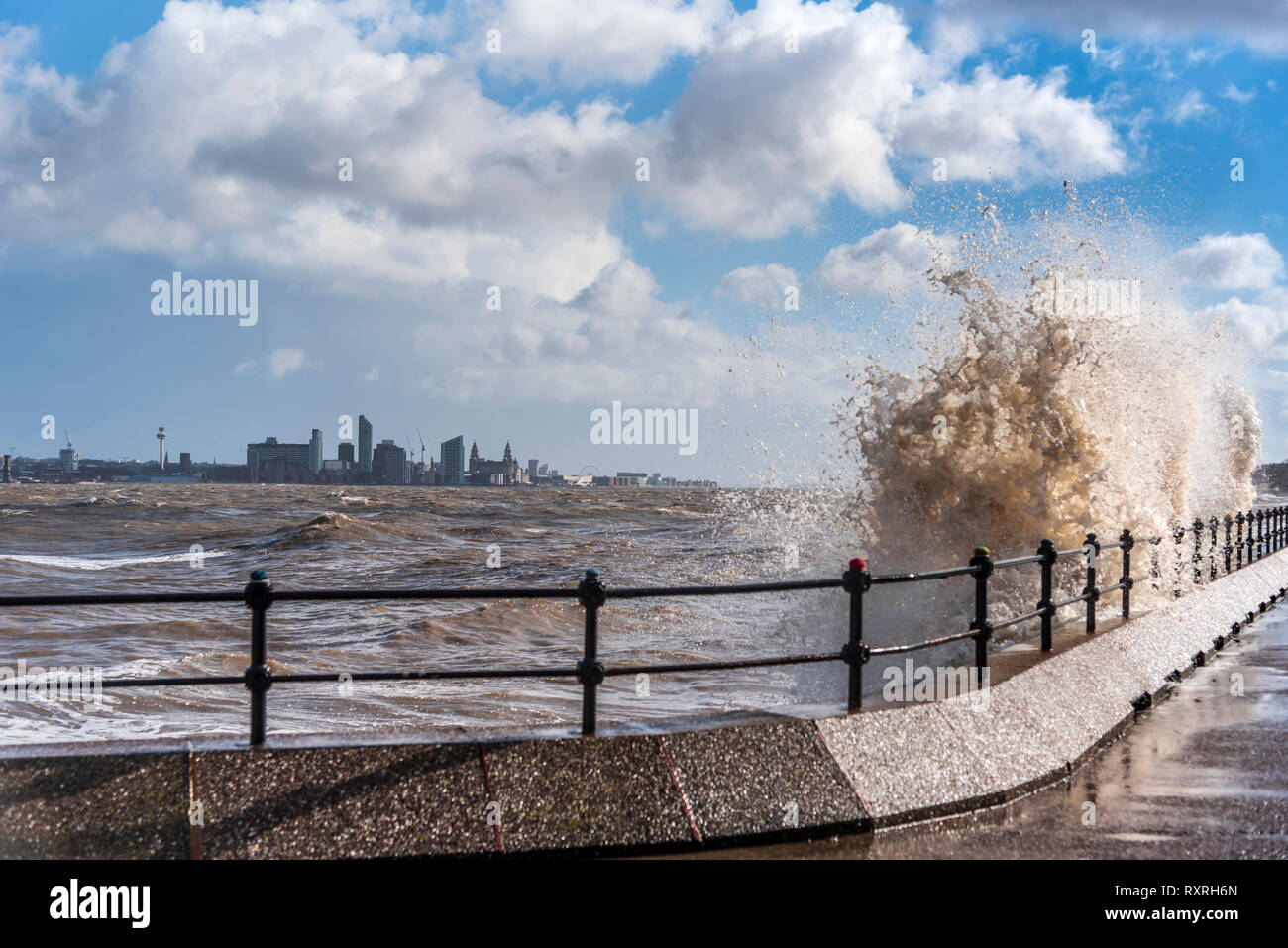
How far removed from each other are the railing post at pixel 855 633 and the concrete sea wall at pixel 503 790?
219 millimetres

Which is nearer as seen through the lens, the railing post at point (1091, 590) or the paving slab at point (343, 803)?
the paving slab at point (343, 803)

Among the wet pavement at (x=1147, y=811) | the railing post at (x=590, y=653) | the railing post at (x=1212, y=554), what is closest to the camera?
the wet pavement at (x=1147, y=811)

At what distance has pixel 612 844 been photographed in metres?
4.72

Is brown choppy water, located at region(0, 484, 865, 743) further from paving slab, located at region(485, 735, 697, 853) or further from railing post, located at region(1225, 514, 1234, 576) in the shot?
railing post, located at region(1225, 514, 1234, 576)

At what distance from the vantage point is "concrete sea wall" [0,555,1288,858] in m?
4.44

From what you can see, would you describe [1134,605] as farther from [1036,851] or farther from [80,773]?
[80,773]

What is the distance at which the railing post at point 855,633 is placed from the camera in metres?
5.81

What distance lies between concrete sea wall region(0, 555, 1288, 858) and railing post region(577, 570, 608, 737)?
25 centimetres

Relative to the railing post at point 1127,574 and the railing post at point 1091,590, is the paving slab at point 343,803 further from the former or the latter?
the railing post at point 1127,574

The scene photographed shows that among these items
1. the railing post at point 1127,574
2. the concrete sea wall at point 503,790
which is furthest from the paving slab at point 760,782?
the railing post at point 1127,574

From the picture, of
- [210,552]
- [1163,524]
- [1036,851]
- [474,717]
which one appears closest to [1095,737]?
[1036,851]

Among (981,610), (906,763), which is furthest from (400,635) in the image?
(906,763)

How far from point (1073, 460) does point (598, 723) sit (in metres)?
10.2

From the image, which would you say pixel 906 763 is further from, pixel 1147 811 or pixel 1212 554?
pixel 1212 554
